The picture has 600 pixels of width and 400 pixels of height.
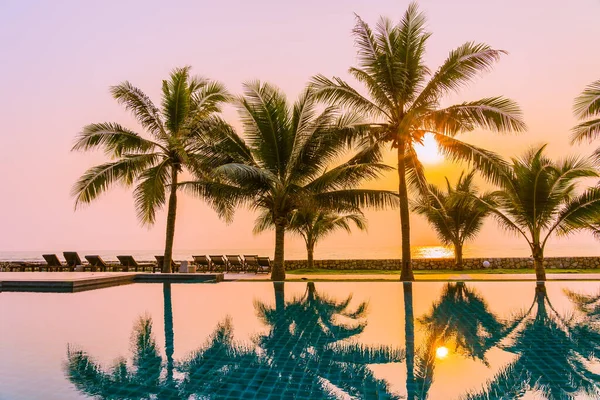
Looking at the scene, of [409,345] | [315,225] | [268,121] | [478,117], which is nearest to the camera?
[409,345]

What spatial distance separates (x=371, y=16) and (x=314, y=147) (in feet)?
13.3

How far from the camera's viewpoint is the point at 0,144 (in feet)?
75.0

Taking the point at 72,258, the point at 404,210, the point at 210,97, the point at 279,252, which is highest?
the point at 210,97

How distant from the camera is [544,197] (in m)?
12.0

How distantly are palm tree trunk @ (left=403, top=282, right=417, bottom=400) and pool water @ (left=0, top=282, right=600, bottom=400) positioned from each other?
24 millimetres

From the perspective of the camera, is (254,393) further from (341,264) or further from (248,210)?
(341,264)

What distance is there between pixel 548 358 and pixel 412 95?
855 centimetres

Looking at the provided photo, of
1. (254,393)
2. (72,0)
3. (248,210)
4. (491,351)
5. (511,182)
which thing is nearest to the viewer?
(254,393)

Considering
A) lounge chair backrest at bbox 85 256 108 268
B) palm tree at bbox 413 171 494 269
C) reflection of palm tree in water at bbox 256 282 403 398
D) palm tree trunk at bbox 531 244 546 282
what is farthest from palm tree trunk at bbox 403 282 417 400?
lounge chair backrest at bbox 85 256 108 268

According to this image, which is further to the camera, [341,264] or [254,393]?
[341,264]

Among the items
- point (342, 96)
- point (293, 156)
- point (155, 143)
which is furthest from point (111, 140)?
point (342, 96)

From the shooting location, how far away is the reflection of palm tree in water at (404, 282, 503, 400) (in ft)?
14.4

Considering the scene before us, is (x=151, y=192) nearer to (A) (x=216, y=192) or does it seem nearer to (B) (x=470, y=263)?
(A) (x=216, y=192)

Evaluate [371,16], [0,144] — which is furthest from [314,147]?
[0,144]
